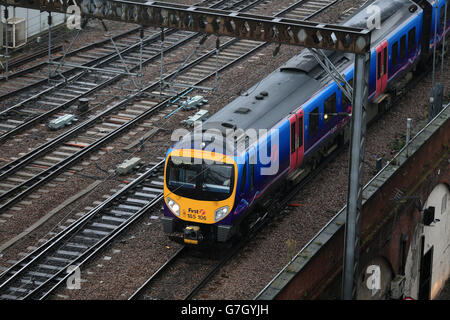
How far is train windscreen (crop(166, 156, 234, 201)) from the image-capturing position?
2292 centimetres

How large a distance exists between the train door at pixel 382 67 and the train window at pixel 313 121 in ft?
14.9

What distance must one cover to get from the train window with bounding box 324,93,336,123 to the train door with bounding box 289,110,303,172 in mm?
1663

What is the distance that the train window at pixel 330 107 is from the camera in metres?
27.6

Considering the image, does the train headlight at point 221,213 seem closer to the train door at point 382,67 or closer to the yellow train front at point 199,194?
the yellow train front at point 199,194

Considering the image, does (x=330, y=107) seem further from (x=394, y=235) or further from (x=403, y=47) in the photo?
(x=403, y=47)

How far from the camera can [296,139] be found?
25906mm

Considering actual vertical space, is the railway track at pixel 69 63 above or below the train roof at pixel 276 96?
below

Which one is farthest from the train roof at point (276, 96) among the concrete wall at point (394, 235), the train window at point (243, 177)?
the concrete wall at point (394, 235)

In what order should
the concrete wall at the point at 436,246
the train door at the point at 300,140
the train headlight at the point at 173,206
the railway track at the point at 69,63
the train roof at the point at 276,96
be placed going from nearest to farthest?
1. the train headlight at the point at 173,206
2. the train roof at the point at 276,96
3. the train door at the point at 300,140
4. the concrete wall at the point at 436,246
5. the railway track at the point at 69,63

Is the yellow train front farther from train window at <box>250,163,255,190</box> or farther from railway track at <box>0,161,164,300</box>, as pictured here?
railway track at <box>0,161,164,300</box>

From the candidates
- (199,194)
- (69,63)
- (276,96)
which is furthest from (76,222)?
(69,63)

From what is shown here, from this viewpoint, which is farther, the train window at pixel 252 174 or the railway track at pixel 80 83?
the railway track at pixel 80 83

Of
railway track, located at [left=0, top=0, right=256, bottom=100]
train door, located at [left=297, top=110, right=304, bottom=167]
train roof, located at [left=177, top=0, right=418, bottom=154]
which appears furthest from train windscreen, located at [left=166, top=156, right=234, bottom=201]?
railway track, located at [left=0, top=0, right=256, bottom=100]

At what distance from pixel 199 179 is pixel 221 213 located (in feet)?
3.09
